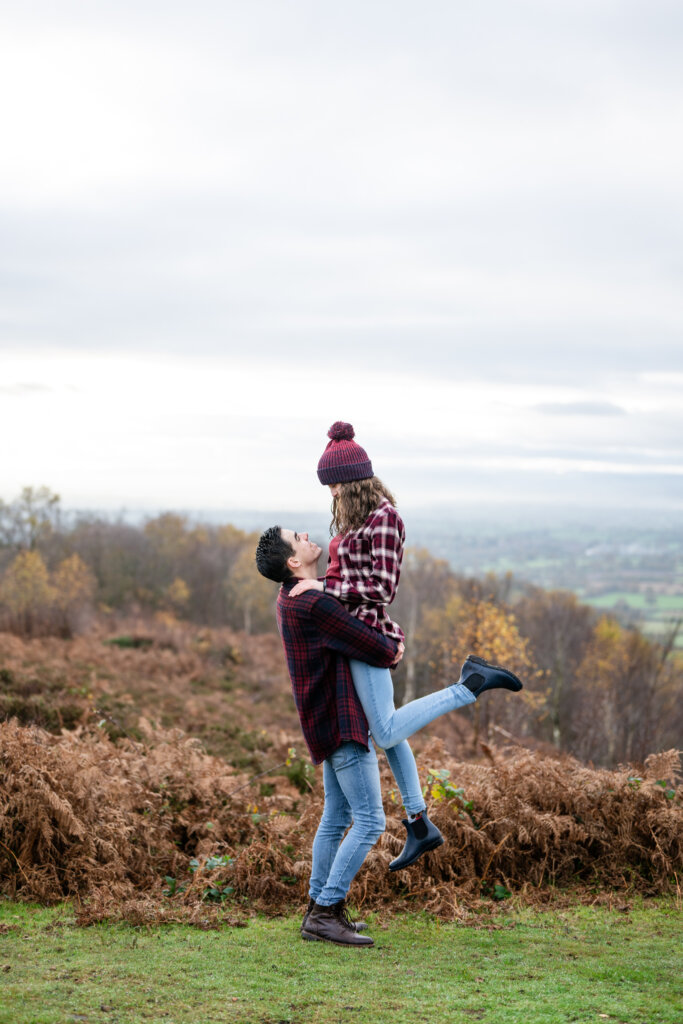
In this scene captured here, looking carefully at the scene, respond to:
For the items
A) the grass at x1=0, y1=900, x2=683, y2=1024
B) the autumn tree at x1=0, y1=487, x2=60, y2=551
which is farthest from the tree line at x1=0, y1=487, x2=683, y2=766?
the grass at x1=0, y1=900, x2=683, y2=1024

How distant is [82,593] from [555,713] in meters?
35.9

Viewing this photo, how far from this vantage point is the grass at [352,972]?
3.79 metres

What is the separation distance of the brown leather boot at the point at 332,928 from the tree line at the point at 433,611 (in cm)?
3046

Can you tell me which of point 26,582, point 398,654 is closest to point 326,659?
point 398,654

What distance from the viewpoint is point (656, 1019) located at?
3.75 metres

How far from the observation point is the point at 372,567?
4773 mm

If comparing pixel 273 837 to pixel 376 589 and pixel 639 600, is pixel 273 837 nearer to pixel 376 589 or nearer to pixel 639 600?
pixel 376 589

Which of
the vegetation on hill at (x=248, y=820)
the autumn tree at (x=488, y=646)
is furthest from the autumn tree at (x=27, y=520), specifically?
the vegetation on hill at (x=248, y=820)

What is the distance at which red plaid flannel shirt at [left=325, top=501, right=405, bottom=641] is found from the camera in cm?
471

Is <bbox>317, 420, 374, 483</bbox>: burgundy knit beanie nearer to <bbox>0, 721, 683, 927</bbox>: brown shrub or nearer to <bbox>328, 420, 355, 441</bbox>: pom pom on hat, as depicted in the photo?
<bbox>328, 420, 355, 441</bbox>: pom pom on hat

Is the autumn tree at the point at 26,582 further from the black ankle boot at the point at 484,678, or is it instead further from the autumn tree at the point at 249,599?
the black ankle boot at the point at 484,678

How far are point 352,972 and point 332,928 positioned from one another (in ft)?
1.86

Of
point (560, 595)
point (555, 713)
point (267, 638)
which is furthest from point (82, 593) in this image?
point (560, 595)

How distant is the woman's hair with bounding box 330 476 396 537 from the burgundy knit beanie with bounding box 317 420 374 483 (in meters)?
Result: 0.04
